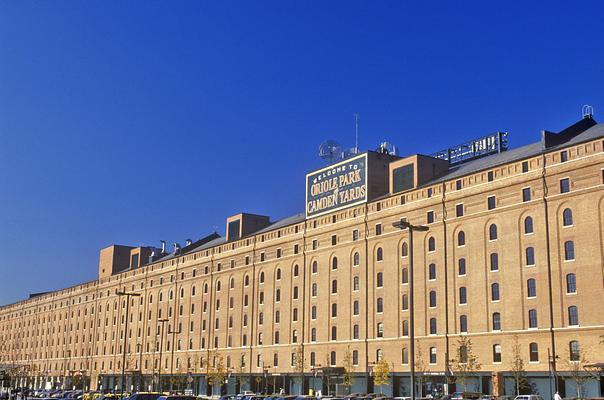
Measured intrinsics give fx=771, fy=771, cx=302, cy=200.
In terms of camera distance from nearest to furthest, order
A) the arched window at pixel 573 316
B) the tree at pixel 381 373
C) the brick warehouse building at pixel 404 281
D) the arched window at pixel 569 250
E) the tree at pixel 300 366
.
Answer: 1. the arched window at pixel 573 316
2. the arched window at pixel 569 250
3. the brick warehouse building at pixel 404 281
4. the tree at pixel 381 373
5. the tree at pixel 300 366

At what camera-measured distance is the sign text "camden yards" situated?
92.3 meters

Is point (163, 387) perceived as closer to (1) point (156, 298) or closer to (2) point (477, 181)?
(1) point (156, 298)

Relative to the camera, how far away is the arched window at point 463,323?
251ft

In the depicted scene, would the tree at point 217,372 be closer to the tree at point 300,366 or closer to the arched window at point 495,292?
the tree at point 300,366

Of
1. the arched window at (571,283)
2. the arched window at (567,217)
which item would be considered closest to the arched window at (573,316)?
the arched window at (571,283)

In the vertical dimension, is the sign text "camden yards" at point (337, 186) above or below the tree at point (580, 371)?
above

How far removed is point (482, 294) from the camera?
75.0m

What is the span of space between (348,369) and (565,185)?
3423 centimetres

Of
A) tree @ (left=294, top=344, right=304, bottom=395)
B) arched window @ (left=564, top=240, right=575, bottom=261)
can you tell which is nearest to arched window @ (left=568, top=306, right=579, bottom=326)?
arched window @ (left=564, top=240, right=575, bottom=261)

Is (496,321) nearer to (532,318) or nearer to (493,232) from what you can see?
(532,318)

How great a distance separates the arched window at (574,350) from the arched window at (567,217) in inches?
406

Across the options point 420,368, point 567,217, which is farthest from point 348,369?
point 567,217

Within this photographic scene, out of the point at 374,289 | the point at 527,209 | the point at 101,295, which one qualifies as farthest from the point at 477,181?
the point at 101,295

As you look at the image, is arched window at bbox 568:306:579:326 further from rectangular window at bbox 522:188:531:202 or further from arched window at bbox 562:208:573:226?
Result: rectangular window at bbox 522:188:531:202
